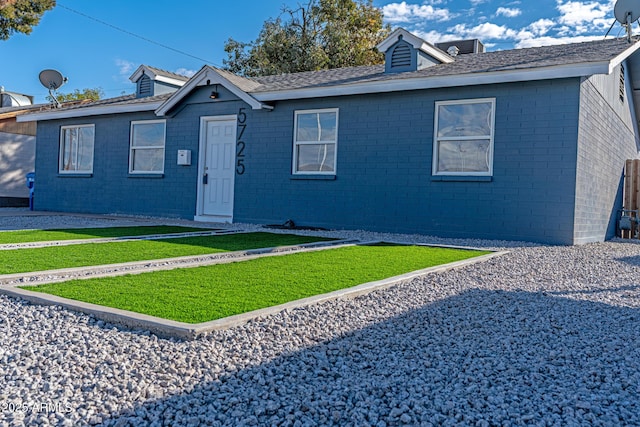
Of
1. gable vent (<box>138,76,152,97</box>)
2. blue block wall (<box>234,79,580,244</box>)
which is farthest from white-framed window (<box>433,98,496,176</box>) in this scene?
gable vent (<box>138,76,152,97</box>)

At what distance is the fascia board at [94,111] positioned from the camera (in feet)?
41.4

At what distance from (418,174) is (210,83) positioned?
5.13 meters

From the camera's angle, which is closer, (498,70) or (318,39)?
(498,70)

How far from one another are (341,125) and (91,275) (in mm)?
6530

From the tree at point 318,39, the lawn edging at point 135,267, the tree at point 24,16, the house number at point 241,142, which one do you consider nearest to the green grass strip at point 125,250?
the lawn edging at point 135,267

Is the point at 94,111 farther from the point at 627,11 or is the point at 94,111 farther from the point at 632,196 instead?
the point at 632,196

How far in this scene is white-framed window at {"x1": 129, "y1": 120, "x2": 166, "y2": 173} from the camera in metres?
12.8

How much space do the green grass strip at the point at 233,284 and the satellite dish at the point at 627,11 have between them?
25.9 feet

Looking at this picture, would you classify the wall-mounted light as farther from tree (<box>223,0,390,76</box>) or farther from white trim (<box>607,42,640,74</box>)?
tree (<box>223,0,390,76</box>)

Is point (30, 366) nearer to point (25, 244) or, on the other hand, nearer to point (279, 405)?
point (279, 405)

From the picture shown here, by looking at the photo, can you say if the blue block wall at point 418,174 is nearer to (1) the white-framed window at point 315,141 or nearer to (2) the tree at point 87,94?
(1) the white-framed window at point 315,141

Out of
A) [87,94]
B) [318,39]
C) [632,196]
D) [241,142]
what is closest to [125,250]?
[241,142]

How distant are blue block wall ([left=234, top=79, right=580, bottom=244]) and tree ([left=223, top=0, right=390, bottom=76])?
14.7 m

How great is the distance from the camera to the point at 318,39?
2636 cm
